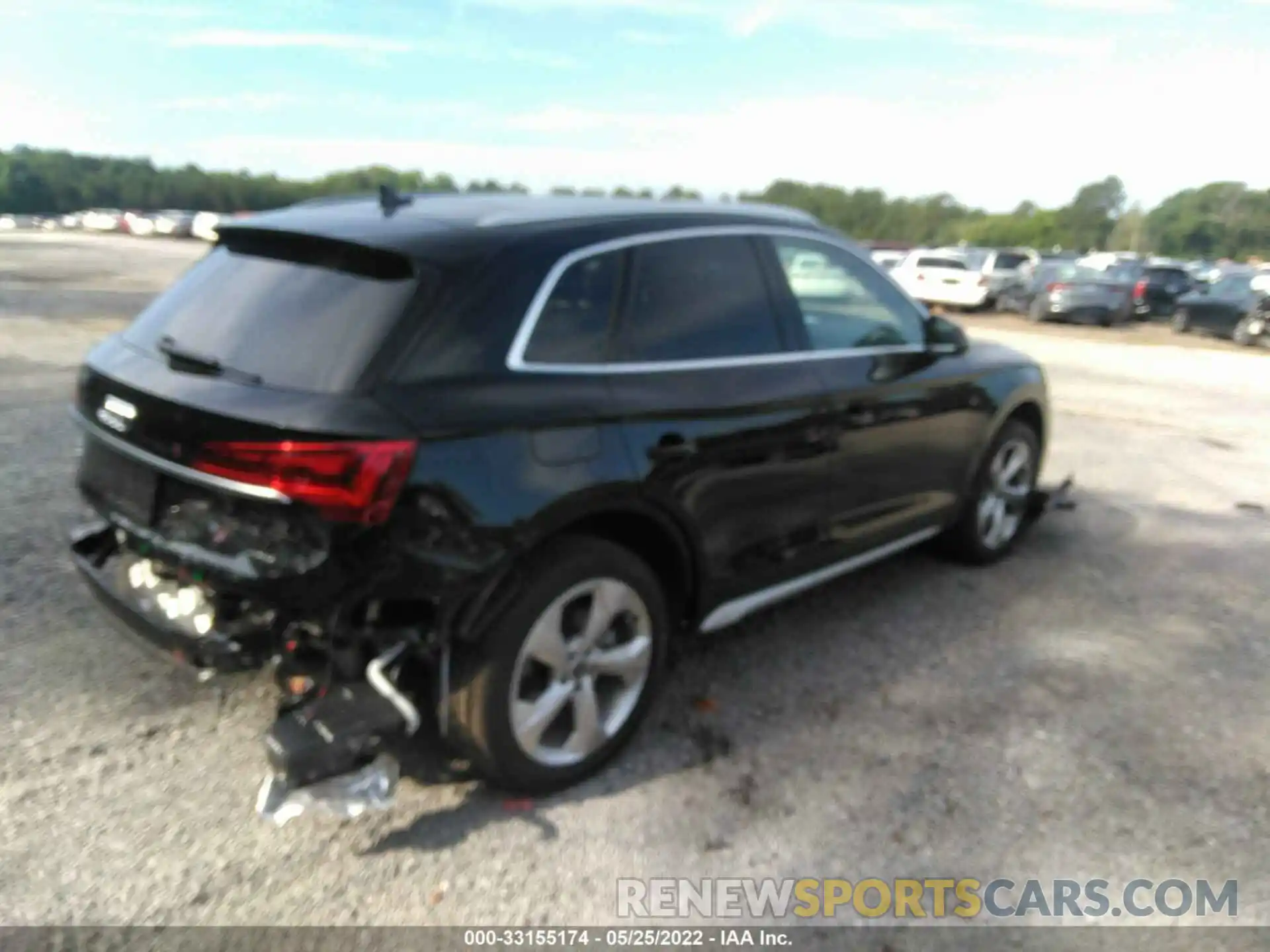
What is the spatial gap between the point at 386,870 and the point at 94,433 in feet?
5.42

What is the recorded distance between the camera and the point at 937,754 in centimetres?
347

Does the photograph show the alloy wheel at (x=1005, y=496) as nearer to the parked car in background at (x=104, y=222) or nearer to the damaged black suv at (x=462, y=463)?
the damaged black suv at (x=462, y=463)

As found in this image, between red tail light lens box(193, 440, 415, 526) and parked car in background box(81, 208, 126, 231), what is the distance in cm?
7363

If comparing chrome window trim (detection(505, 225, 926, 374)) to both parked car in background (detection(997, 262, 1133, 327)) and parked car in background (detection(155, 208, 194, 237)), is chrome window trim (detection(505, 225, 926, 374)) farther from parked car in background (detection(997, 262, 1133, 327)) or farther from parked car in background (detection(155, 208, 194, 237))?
parked car in background (detection(155, 208, 194, 237))

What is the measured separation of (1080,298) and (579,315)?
71.2 ft

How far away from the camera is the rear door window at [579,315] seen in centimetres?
305

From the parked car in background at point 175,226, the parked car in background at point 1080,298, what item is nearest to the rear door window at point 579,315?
the parked car in background at point 1080,298

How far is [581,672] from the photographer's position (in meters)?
3.17

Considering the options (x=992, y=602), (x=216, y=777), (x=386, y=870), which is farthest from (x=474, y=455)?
(x=992, y=602)

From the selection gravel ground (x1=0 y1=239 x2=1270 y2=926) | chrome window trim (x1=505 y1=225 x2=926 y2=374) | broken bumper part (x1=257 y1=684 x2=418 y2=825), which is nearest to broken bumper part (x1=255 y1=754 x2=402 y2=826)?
broken bumper part (x1=257 y1=684 x2=418 y2=825)

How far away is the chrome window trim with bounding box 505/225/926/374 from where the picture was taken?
3002 millimetres

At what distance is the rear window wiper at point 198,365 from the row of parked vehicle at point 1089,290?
1783 cm

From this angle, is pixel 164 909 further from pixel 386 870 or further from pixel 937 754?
pixel 937 754

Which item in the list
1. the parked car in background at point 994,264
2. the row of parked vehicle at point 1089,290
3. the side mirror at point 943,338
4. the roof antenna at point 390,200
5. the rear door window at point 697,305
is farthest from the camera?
the parked car in background at point 994,264
